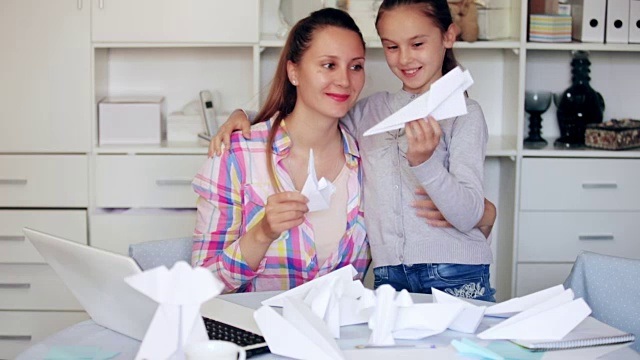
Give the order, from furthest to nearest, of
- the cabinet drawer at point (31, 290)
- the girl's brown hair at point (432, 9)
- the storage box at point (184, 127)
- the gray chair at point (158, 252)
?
the storage box at point (184, 127), the cabinet drawer at point (31, 290), the girl's brown hair at point (432, 9), the gray chair at point (158, 252)

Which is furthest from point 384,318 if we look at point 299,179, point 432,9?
point 432,9

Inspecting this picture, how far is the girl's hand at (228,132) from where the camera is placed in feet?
7.86

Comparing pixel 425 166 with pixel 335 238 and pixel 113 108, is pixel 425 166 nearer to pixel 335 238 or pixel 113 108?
pixel 335 238

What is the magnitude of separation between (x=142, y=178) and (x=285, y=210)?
1549 mm

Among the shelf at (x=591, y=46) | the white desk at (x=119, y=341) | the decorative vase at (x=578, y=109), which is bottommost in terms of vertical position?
the white desk at (x=119, y=341)

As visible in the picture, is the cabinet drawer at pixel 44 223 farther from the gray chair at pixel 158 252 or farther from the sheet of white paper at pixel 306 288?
the sheet of white paper at pixel 306 288

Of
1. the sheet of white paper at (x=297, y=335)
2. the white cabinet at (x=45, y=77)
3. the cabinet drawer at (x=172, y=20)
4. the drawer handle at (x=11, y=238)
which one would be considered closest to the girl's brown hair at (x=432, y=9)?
the sheet of white paper at (x=297, y=335)

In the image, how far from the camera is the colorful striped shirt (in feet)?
7.58

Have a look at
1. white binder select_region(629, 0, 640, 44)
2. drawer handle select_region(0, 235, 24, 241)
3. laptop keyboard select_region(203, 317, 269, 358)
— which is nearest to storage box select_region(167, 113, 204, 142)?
drawer handle select_region(0, 235, 24, 241)

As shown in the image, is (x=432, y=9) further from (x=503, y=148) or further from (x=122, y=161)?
(x=122, y=161)

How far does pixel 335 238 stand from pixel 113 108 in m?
1.46

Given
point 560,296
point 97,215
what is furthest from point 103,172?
point 560,296

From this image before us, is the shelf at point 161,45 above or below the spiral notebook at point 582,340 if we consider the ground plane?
above

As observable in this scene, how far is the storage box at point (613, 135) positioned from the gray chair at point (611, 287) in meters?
1.47
